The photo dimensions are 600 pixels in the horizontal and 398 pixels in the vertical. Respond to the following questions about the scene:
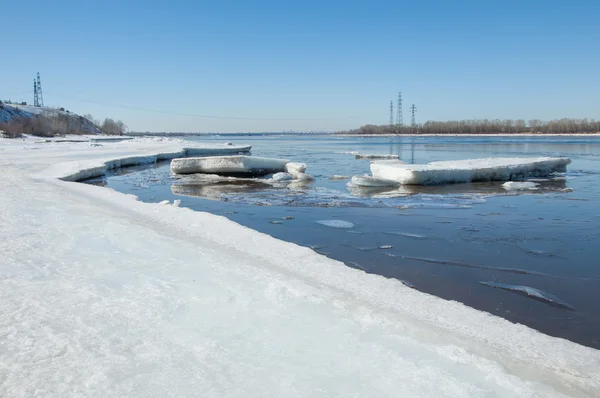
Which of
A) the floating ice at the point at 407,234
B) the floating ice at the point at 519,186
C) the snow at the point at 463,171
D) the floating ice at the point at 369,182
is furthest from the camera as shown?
the snow at the point at 463,171

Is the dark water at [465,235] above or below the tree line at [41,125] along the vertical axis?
below

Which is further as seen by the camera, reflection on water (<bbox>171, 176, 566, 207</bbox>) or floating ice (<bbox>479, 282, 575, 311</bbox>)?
reflection on water (<bbox>171, 176, 566, 207</bbox>)

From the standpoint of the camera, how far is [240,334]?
2.58m

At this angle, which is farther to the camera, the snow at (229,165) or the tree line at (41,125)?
the tree line at (41,125)

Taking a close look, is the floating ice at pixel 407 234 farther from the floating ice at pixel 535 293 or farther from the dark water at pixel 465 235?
the floating ice at pixel 535 293

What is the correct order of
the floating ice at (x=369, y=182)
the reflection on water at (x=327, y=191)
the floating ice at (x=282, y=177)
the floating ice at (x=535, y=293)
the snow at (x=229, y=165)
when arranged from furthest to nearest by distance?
the snow at (x=229, y=165)
the floating ice at (x=282, y=177)
the floating ice at (x=369, y=182)
the reflection on water at (x=327, y=191)
the floating ice at (x=535, y=293)

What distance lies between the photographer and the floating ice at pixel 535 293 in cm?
379

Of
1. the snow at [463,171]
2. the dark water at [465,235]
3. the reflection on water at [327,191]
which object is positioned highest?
the snow at [463,171]

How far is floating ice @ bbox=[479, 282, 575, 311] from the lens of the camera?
3791 mm

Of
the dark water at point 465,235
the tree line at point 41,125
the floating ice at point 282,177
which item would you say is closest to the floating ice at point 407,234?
the dark water at point 465,235

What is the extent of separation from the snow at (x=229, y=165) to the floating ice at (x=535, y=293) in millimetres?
11683

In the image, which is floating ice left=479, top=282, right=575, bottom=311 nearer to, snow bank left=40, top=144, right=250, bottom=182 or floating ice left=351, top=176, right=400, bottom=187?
floating ice left=351, top=176, right=400, bottom=187

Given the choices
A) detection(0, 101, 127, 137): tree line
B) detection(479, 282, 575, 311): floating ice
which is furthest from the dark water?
detection(0, 101, 127, 137): tree line

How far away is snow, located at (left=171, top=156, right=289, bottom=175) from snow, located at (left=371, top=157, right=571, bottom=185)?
382 centimetres
